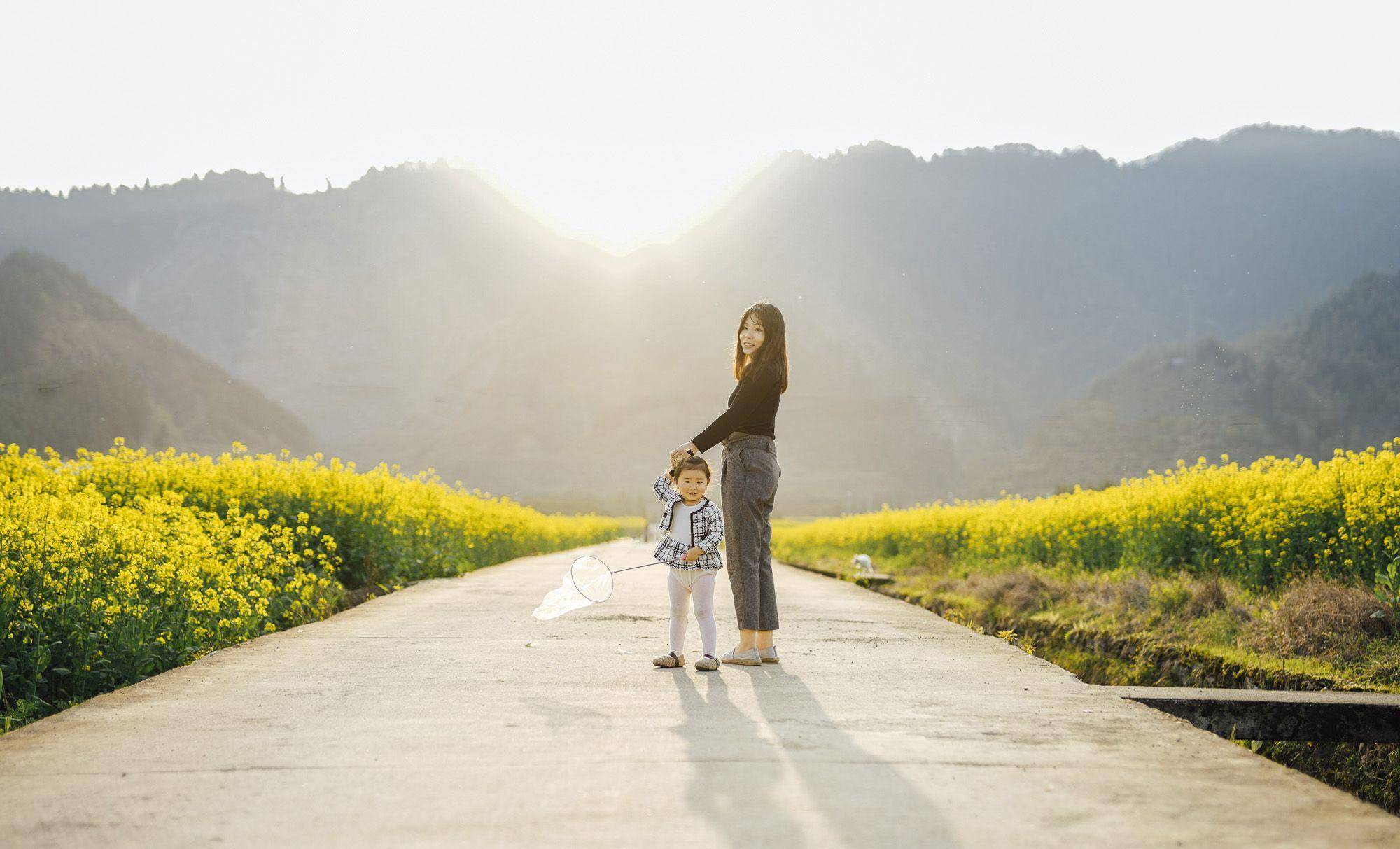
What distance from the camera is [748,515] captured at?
19.9 feet

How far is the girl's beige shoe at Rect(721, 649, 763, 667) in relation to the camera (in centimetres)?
607

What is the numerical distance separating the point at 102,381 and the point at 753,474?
4939 inches

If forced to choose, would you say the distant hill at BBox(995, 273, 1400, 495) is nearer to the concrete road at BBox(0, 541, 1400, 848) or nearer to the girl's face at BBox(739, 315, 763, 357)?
the girl's face at BBox(739, 315, 763, 357)

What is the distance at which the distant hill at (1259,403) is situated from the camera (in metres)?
123

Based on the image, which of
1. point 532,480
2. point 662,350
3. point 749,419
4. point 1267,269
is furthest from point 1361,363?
point 749,419

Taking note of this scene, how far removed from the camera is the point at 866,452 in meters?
153

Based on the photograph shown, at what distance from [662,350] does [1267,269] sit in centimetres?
7806

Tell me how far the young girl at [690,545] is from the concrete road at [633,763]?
1.04ft

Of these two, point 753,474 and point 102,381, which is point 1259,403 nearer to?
point 102,381

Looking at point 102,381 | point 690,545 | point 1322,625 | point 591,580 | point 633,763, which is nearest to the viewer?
point 633,763

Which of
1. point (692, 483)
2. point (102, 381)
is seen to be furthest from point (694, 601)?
point (102, 381)

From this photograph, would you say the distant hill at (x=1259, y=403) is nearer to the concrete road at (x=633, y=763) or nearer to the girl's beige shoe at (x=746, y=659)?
the girl's beige shoe at (x=746, y=659)

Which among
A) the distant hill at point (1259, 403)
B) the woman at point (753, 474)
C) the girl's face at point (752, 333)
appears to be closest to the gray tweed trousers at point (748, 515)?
the woman at point (753, 474)

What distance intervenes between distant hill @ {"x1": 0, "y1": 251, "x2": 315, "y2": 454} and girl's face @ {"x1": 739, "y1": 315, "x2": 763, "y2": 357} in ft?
324
